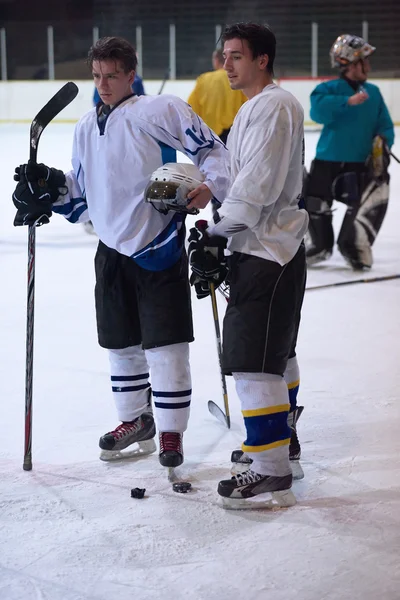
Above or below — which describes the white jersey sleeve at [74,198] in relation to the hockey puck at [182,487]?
above

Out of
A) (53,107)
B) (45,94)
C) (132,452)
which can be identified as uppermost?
(53,107)

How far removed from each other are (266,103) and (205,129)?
39cm

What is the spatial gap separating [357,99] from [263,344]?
292 centimetres

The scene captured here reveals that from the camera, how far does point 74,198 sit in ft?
8.70

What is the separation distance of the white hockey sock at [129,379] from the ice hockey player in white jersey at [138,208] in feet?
0.16

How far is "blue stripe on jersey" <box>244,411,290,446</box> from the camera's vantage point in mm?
2246

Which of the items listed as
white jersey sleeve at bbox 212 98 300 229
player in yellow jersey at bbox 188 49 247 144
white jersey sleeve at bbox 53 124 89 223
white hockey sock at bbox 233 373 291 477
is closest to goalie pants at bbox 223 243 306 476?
white hockey sock at bbox 233 373 291 477

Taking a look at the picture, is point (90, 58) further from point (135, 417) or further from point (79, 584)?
point (79, 584)

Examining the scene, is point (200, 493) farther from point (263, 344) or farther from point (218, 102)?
point (218, 102)

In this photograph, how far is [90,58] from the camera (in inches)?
97.5

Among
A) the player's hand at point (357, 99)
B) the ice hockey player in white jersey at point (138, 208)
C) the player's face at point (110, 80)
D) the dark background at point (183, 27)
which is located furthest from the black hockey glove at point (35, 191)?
the dark background at point (183, 27)

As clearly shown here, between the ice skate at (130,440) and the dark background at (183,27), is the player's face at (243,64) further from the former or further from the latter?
the dark background at (183,27)

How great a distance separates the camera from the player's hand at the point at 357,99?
483 centimetres

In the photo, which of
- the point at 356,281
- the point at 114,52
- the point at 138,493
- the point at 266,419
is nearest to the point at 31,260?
the point at 114,52
